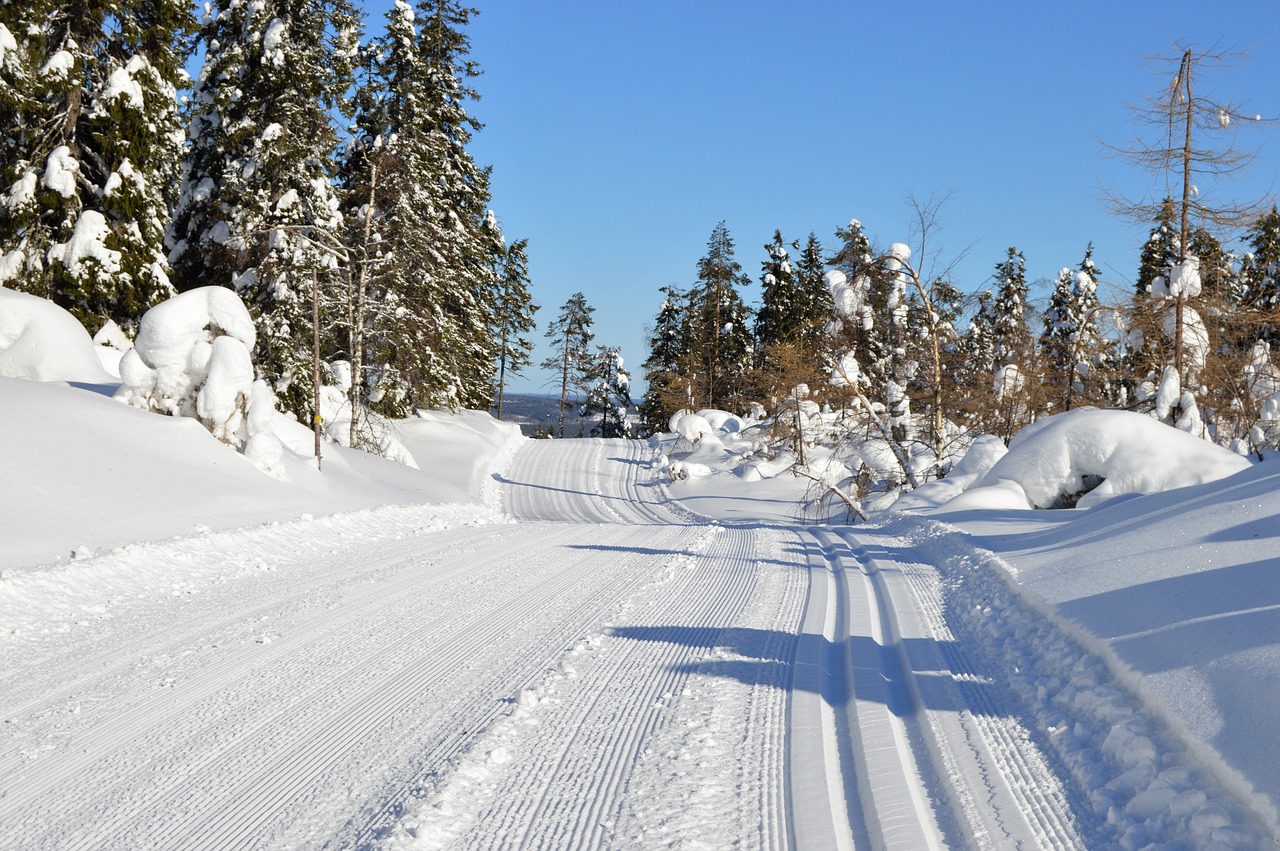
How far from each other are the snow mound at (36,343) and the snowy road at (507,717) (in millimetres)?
9006

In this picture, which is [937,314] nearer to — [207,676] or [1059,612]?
[1059,612]

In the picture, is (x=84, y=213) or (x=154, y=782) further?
(x=84, y=213)

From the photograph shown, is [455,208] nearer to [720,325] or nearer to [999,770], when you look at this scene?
[720,325]

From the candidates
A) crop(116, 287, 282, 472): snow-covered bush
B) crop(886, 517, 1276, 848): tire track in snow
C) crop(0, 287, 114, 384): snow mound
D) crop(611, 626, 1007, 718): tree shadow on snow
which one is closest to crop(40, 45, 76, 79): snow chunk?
crop(0, 287, 114, 384): snow mound

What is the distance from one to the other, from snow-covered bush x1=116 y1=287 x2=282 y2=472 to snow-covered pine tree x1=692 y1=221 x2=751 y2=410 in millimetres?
32892

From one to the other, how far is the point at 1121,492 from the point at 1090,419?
4.76ft

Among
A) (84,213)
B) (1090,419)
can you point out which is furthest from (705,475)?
(84,213)

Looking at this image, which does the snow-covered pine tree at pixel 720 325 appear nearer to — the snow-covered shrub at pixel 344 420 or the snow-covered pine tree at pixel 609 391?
the snow-covered pine tree at pixel 609 391

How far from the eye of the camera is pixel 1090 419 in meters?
13.2

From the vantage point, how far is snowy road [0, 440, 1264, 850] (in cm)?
318

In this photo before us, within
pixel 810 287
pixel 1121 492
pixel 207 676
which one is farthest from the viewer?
pixel 810 287

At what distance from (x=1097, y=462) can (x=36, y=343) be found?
1853 cm

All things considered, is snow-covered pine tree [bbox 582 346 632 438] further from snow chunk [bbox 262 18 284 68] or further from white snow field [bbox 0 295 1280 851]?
white snow field [bbox 0 295 1280 851]


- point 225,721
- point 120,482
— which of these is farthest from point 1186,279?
point 120,482
